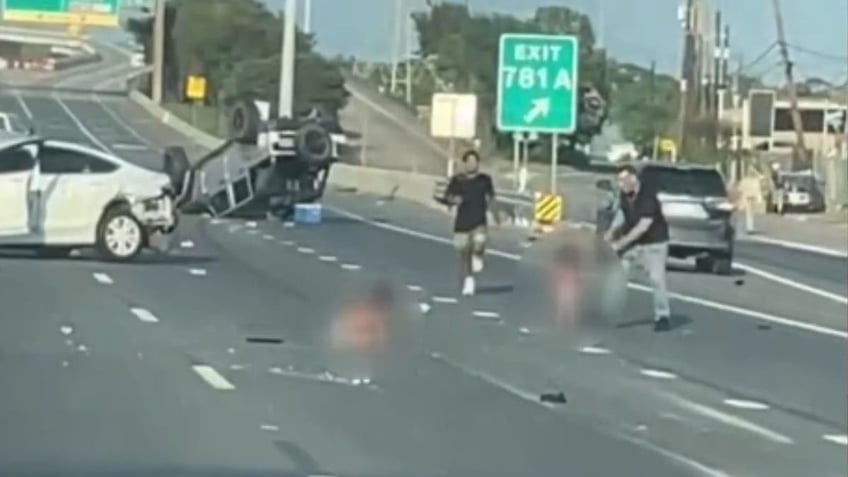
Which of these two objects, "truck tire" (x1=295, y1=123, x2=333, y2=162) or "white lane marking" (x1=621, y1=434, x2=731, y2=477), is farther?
"truck tire" (x1=295, y1=123, x2=333, y2=162)

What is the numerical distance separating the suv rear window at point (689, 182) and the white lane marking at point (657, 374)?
57.2 feet

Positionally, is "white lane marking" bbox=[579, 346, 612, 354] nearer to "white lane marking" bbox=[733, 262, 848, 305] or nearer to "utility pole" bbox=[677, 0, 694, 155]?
"white lane marking" bbox=[733, 262, 848, 305]

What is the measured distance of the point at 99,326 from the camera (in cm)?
2216

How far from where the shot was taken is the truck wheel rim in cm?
3209

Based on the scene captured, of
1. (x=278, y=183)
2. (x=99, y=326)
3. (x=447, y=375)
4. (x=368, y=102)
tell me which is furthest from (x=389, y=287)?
(x=368, y=102)

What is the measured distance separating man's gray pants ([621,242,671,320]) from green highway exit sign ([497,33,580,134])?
701 inches

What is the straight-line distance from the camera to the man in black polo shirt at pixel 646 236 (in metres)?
25.0

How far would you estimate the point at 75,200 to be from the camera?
31.8 m

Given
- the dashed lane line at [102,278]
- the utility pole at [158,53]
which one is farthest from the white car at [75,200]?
Result: the utility pole at [158,53]

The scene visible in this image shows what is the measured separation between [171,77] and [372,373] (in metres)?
108

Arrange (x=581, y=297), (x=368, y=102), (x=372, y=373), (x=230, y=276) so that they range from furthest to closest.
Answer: (x=368, y=102) < (x=230, y=276) < (x=581, y=297) < (x=372, y=373)

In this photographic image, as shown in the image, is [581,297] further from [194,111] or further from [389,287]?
[194,111]

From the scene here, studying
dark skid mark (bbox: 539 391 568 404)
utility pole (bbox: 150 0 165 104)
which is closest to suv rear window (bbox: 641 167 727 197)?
dark skid mark (bbox: 539 391 568 404)

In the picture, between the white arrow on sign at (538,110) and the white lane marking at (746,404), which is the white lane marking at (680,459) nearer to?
the white lane marking at (746,404)
